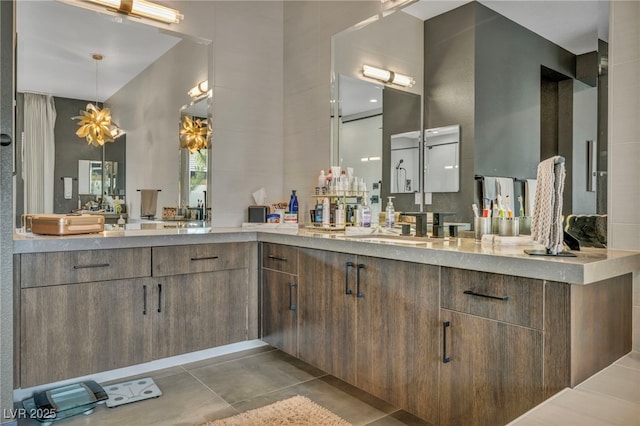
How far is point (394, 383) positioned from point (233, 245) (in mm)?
1379

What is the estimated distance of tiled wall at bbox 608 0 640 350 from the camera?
171 centimetres

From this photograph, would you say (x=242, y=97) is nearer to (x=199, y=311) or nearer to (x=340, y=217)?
(x=340, y=217)

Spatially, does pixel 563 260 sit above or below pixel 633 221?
below

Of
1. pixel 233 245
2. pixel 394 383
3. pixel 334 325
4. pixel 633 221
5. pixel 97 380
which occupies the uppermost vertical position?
pixel 633 221

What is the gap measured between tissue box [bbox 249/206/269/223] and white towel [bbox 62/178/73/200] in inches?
47.7

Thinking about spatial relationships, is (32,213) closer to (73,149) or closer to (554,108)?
(73,149)

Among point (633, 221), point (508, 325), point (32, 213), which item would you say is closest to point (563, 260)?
point (508, 325)

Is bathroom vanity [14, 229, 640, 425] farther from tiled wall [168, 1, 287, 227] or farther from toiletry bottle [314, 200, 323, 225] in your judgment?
tiled wall [168, 1, 287, 227]

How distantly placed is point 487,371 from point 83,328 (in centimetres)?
199

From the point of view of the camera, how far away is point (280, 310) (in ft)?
9.01

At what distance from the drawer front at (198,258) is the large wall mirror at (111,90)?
2.06 ft

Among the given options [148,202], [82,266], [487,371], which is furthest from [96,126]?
[487,371]

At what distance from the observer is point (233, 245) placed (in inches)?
112

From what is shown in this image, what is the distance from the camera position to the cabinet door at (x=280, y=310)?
2.62 m
